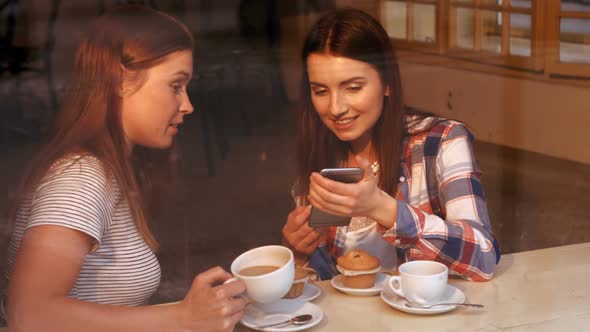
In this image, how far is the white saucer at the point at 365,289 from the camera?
1.40 m

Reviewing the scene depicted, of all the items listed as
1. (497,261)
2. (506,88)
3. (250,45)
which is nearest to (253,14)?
(250,45)

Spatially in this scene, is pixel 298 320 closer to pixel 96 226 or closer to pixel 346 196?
pixel 346 196

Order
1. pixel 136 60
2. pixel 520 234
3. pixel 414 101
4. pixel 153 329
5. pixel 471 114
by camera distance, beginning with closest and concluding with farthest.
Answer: pixel 153 329
pixel 136 60
pixel 414 101
pixel 471 114
pixel 520 234

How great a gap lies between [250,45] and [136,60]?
40cm

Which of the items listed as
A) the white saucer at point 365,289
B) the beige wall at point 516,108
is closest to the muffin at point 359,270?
the white saucer at point 365,289

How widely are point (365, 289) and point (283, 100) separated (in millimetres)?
502

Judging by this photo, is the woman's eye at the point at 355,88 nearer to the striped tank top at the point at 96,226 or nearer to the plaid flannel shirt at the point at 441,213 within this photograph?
the plaid flannel shirt at the point at 441,213

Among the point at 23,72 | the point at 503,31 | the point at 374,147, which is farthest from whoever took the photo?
the point at 503,31

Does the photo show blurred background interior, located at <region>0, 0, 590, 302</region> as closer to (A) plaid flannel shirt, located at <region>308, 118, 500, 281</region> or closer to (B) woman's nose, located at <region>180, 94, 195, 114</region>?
(B) woman's nose, located at <region>180, 94, 195, 114</region>

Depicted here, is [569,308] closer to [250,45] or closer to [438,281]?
[438,281]

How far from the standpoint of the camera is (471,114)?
2.39 meters

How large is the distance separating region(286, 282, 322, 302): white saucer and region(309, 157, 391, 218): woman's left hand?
0.13 metres

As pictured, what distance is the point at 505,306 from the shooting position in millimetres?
1359

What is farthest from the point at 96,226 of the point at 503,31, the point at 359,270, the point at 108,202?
the point at 503,31
